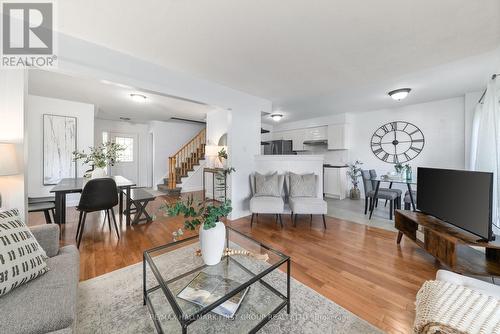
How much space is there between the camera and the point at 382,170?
5082 millimetres

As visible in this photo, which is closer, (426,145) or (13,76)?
(13,76)

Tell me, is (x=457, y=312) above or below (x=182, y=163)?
below

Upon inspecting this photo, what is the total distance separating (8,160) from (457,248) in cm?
414


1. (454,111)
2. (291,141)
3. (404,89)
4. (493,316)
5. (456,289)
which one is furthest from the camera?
(291,141)

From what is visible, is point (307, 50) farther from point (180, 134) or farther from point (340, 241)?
point (180, 134)

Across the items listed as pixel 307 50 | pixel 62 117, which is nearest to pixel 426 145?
pixel 307 50

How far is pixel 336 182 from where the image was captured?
5570 millimetres

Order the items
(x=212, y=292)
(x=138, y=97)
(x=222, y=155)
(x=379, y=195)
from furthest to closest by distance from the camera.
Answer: (x=222, y=155)
(x=138, y=97)
(x=379, y=195)
(x=212, y=292)

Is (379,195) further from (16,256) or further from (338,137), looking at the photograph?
(16,256)

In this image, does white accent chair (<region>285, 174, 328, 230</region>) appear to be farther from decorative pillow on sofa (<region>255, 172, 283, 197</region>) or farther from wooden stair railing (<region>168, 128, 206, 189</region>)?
wooden stair railing (<region>168, 128, 206, 189</region>)

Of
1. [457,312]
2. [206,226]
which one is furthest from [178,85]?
[457,312]

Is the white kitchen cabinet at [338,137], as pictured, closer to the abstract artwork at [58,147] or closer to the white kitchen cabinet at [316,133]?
the white kitchen cabinet at [316,133]

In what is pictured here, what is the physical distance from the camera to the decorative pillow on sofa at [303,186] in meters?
3.54

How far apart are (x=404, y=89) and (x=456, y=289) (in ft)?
11.4
